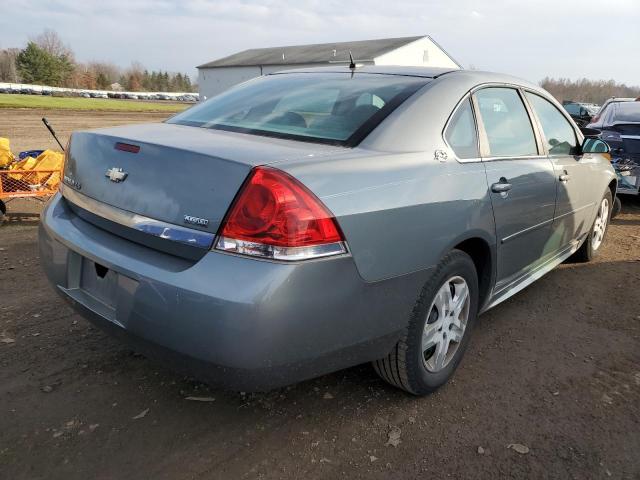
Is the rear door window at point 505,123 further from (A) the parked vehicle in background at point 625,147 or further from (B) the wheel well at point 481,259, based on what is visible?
(A) the parked vehicle in background at point 625,147

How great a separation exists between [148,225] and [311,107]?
1.18 m

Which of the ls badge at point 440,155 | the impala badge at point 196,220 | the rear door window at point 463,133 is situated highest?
the rear door window at point 463,133

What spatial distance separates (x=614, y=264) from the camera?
5152mm

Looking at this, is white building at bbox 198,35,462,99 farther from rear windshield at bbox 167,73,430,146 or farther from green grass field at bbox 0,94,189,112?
rear windshield at bbox 167,73,430,146

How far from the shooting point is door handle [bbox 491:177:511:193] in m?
2.83

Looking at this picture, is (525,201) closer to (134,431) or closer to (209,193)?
(209,193)

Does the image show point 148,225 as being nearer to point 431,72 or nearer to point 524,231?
point 431,72

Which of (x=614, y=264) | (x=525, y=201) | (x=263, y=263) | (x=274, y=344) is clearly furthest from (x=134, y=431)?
(x=614, y=264)

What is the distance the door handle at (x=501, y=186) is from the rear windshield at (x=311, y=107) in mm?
672

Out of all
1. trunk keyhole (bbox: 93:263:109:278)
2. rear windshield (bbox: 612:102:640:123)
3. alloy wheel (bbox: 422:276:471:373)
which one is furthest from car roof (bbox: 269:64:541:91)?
rear windshield (bbox: 612:102:640:123)

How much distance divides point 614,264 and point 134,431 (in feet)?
15.4

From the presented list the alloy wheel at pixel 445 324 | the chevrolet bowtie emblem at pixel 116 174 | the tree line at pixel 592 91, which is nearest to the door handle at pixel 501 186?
the alloy wheel at pixel 445 324

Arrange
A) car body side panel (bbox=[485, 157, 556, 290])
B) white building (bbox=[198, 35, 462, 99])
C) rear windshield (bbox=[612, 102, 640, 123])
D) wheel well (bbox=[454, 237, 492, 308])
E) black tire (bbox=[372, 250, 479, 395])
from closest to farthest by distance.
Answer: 1. black tire (bbox=[372, 250, 479, 395])
2. wheel well (bbox=[454, 237, 492, 308])
3. car body side panel (bbox=[485, 157, 556, 290])
4. rear windshield (bbox=[612, 102, 640, 123])
5. white building (bbox=[198, 35, 462, 99])

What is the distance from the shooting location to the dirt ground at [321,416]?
2215 millimetres
